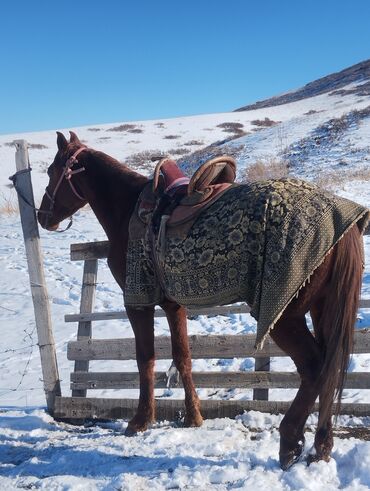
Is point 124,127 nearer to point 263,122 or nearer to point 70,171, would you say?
point 263,122

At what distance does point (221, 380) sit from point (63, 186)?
7.05 feet

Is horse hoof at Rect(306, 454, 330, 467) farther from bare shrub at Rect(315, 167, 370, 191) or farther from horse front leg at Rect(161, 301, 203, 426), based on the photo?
bare shrub at Rect(315, 167, 370, 191)

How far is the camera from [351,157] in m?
17.3

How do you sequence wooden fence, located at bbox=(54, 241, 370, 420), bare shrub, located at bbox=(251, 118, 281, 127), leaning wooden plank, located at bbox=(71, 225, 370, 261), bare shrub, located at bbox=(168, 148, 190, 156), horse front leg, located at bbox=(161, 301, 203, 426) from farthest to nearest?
bare shrub, located at bbox=(251, 118, 281, 127)
bare shrub, located at bbox=(168, 148, 190, 156)
leaning wooden plank, located at bbox=(71, 225, 370, 261)
wooden fence, located at bbox=(54, 241, 370, 420)
horse front leg, located at bbox=(161, 301, 203, 426)

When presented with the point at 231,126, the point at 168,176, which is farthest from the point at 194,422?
the point at 231,126

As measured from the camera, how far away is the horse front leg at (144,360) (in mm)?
3838

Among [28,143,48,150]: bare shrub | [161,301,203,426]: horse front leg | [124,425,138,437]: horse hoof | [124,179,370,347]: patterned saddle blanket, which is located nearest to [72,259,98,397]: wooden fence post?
[124,425,138,437]: horse hoof

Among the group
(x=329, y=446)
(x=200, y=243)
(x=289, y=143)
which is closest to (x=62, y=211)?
(x=200, y=243)

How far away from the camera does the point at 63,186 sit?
14.3 ft

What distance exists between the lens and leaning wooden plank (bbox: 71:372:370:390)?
3.88 meters

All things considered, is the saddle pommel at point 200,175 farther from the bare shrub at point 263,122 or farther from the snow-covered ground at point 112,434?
the bare shrub at point 263,122

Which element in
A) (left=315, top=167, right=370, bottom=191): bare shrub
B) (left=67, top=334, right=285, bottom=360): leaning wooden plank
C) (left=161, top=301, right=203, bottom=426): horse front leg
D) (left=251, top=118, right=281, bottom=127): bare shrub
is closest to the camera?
(left=161, top=301, right=203, bottom=426): horse front leg

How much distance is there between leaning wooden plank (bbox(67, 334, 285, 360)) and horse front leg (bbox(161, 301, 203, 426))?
0.33m

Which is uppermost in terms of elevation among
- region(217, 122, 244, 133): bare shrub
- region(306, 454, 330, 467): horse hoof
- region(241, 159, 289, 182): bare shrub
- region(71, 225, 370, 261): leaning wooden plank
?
region(217, 122, 244, 133): bare shrub
